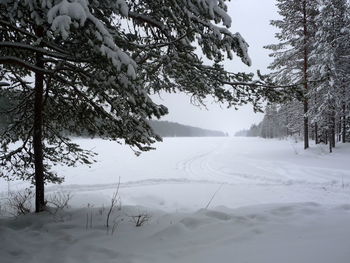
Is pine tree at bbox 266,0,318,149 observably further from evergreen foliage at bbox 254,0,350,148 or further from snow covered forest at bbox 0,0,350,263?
snow covered forest at bbox 0,0,350,263

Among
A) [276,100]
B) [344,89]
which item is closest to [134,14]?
[276,100]

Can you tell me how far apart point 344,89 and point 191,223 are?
18.8 meters

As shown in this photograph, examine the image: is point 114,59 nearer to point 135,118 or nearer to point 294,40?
point 135,118

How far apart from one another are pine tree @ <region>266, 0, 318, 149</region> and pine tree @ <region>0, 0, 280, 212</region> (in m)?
14.2

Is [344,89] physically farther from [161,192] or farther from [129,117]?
[129,117]

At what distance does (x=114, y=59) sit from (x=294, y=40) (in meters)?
18.7

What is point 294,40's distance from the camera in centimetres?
1762

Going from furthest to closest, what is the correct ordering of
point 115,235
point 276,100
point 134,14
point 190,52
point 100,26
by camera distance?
1. point 276,100
2. point 190,52
3. point 134,14
4. point 115,235
5. point 100,26

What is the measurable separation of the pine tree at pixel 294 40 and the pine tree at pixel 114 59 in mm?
14165

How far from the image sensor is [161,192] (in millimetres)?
8094

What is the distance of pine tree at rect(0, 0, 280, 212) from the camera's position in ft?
8.95

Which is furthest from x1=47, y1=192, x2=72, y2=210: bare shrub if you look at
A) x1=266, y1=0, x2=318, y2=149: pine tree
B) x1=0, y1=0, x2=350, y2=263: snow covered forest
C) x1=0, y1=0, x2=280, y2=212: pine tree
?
x1=266, y1=0, x2=318, y2=149: pine tree

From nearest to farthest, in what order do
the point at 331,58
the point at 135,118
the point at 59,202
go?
the point at 135,118 → the point at 59,202 → the point at 331,58

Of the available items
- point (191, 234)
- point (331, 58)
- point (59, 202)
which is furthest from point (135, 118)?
point (331, 58)
